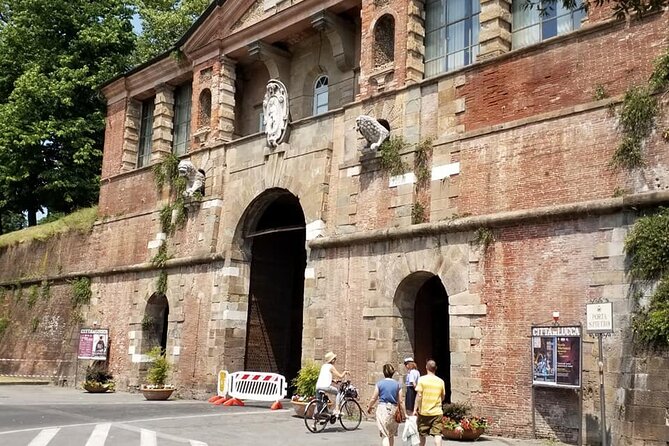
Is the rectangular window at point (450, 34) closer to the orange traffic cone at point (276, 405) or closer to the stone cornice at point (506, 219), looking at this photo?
the stone cornice at point (506, 219)

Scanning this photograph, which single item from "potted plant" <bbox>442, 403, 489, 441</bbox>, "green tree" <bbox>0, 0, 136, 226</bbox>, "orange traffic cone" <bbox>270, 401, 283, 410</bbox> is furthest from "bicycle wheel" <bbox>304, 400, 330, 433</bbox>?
"green tree" <bbox>0, 0, 136, 226</bbox>

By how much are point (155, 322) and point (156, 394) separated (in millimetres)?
3705

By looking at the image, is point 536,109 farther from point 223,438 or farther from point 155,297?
point 155,297

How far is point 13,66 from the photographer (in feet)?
117

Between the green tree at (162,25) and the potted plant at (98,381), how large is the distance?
718 inches

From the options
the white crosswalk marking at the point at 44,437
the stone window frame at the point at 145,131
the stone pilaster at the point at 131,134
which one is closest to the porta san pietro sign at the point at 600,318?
the white crosswalk marking at the point at 44,437

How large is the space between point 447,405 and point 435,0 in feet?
31.2

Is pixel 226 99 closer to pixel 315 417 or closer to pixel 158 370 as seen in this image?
pixel 158 370

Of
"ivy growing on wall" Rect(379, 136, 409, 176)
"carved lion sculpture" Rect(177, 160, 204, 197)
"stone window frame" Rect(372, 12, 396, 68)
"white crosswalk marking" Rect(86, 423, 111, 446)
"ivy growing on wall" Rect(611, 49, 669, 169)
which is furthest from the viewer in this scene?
"carved lion sculpture" Rect(177, 160, 204, 197)

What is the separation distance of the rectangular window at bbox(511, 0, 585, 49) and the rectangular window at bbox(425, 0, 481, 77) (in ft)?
3.00

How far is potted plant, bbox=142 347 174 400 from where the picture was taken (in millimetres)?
20891

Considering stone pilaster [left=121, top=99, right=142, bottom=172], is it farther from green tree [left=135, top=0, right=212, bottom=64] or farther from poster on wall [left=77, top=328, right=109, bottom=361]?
green tree [left=135, top=0, right=212, bottom=64]

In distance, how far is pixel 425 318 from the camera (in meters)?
17.4

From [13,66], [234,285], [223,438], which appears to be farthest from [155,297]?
[13,66]
